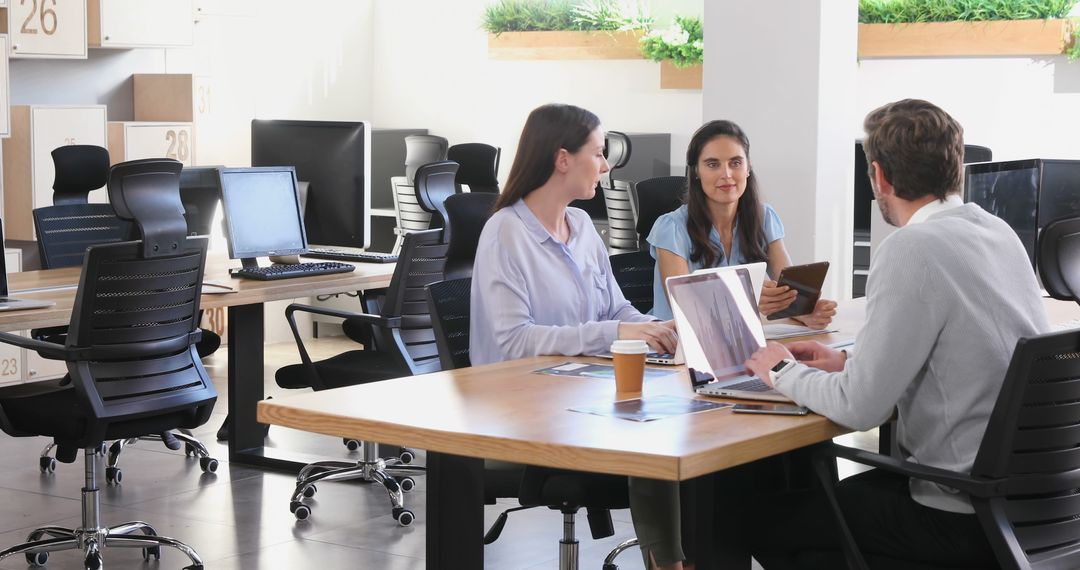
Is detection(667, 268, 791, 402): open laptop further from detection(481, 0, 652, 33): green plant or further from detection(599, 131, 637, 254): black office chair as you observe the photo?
detection(481, 0, 652, 33): green plant

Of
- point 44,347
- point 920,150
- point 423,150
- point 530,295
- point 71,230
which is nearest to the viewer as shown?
point 920,150

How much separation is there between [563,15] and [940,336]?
6.37 m

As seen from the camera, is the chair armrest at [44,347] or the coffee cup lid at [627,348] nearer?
the coffee cup lid at [627,348]

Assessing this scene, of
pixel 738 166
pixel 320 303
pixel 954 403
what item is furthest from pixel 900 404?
pixel 320 303

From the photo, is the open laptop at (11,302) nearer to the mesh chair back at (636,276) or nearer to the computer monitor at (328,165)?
the computer monitor at (328,165)

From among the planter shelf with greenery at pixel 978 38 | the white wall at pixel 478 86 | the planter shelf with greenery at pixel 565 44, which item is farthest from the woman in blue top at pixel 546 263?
the planter shelf with greenery at pixel 565 44

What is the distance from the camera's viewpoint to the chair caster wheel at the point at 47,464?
543 centimetres

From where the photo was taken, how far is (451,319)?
11.3 ft

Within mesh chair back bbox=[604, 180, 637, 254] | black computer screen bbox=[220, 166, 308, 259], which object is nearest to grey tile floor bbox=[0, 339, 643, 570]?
black computer screen bbox=[220, 166, 308, 259]

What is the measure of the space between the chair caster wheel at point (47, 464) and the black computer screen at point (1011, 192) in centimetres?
353

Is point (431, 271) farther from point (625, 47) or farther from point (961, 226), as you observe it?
point (625, 47)

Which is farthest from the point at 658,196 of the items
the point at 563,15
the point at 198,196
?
the point at 563,15

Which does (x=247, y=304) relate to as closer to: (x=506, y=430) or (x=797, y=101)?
(x=797, y=101)

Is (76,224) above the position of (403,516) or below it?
above
